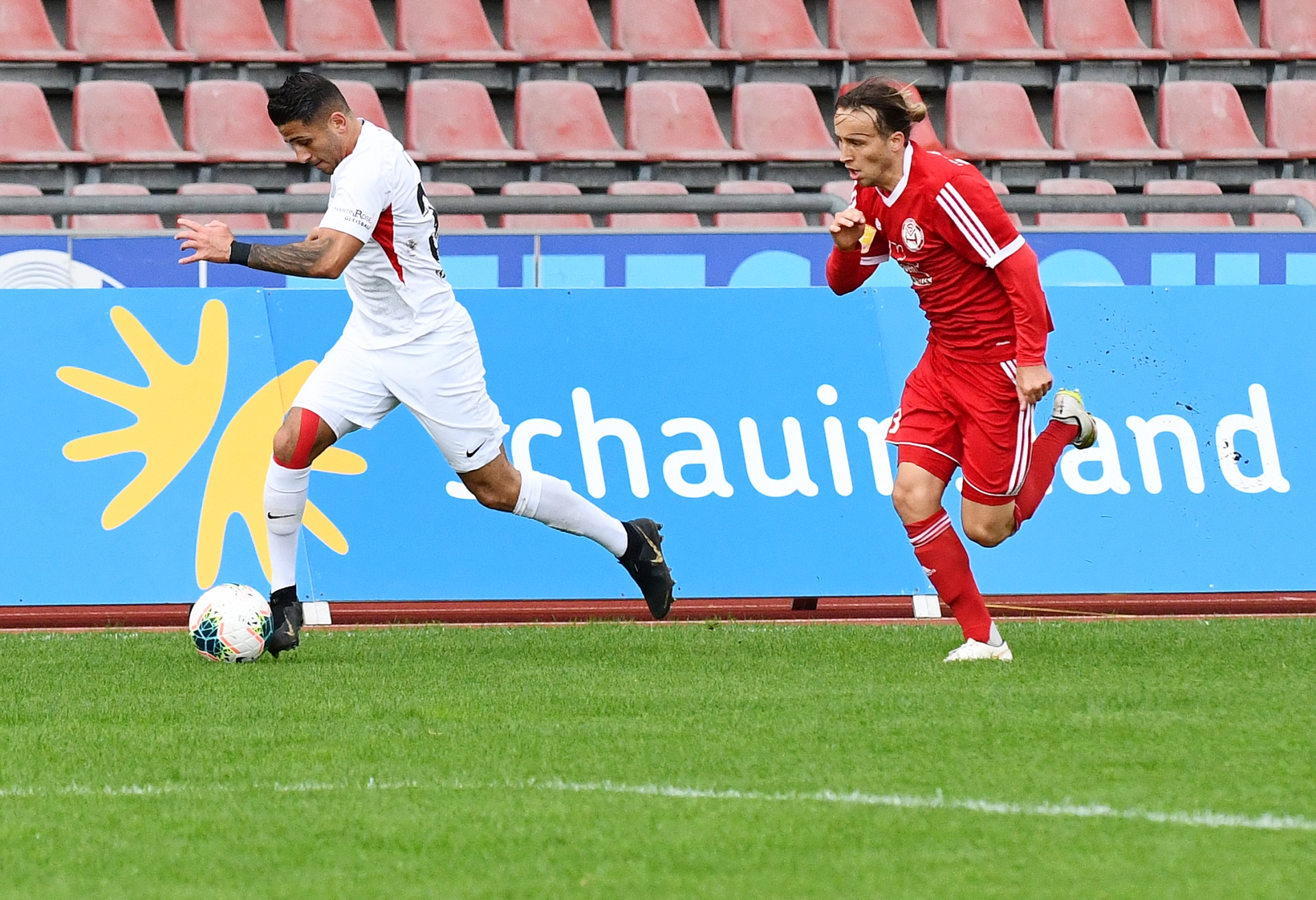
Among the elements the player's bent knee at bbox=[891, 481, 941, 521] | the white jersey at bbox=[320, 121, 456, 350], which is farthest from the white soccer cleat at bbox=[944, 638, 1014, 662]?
the white jersey at bbox=[320, 121, 456, 350]

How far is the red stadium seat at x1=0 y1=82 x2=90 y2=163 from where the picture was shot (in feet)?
45.1

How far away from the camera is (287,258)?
6.12 m

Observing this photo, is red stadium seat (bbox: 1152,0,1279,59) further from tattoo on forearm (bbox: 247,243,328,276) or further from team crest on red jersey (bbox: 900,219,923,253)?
tattoo on forearm (bbox: 247,243,328,276)

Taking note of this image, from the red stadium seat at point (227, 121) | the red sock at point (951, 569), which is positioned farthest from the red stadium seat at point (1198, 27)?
the red sock at point (951, 569)

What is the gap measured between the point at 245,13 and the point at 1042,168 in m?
6.62

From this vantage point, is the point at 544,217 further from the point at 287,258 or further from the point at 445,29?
the point at 287,258

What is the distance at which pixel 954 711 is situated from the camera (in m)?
5.20

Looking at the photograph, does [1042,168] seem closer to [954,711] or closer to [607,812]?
[954,711]

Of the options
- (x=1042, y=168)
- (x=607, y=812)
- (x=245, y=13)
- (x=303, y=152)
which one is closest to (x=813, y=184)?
(x=1042, y=168)

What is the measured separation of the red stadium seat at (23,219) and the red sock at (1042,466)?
8.48 m

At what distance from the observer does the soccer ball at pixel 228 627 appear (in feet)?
21.5

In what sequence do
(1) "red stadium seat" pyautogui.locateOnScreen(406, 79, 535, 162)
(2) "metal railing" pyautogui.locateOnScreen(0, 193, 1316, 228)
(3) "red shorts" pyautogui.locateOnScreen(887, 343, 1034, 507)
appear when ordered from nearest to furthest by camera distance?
(3) "red shorts" pyautogui.locateOnScreen(887, 343, 1034, 507), (2) "metal railing" pyautogui.locateOnScreen(0, 193, 1316, 228), (1) "red stadium seat" pyautogui.locateOnScreen(406, 79, 535, 162)

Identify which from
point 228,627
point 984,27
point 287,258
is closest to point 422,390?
point 287,258

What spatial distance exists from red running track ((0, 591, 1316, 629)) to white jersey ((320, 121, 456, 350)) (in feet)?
5.74
